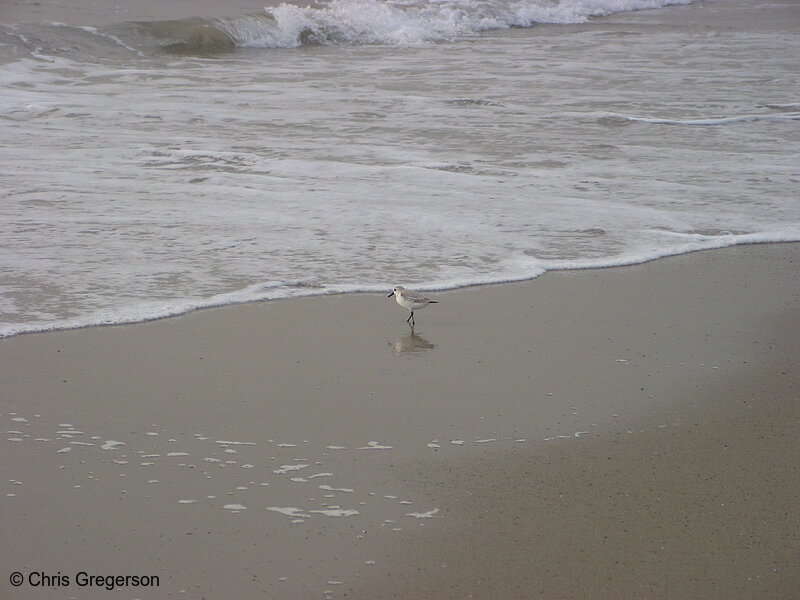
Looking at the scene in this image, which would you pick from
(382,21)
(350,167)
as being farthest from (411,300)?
(382,21)

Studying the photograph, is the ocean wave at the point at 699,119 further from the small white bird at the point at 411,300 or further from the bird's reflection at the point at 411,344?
the bird's reflection at the point at 411,344

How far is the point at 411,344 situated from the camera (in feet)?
16.6

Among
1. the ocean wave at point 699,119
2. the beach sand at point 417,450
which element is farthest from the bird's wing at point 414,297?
the ocean wave at point 699,119

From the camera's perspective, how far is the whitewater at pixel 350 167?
6285 mm

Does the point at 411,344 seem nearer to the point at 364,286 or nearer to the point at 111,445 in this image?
the point at 364,286

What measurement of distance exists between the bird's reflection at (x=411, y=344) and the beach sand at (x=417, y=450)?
0.6 inches

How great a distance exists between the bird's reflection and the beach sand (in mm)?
16

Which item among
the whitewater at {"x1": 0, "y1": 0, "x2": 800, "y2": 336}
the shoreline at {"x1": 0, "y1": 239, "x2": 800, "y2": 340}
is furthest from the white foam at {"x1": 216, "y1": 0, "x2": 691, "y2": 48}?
the shoreline at {"x1": 0, "y1": 239, "x2": 800, "y2": 340}

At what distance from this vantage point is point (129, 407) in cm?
426

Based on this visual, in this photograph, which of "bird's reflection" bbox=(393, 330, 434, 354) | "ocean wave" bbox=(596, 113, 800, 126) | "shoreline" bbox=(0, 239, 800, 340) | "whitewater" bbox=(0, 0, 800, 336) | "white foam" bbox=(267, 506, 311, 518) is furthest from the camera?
"ocean wave" bbox=(596, 113, 800, 126)

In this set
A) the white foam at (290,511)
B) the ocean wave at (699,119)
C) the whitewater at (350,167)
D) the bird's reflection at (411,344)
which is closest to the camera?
the white foam at (290,511)

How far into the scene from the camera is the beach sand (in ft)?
10.4

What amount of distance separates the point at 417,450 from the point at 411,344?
1.17 m

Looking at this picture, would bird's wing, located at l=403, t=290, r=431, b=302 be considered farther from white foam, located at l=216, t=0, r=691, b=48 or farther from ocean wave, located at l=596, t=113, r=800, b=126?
white foam, located at l=216, t=0, r=691, b=48
